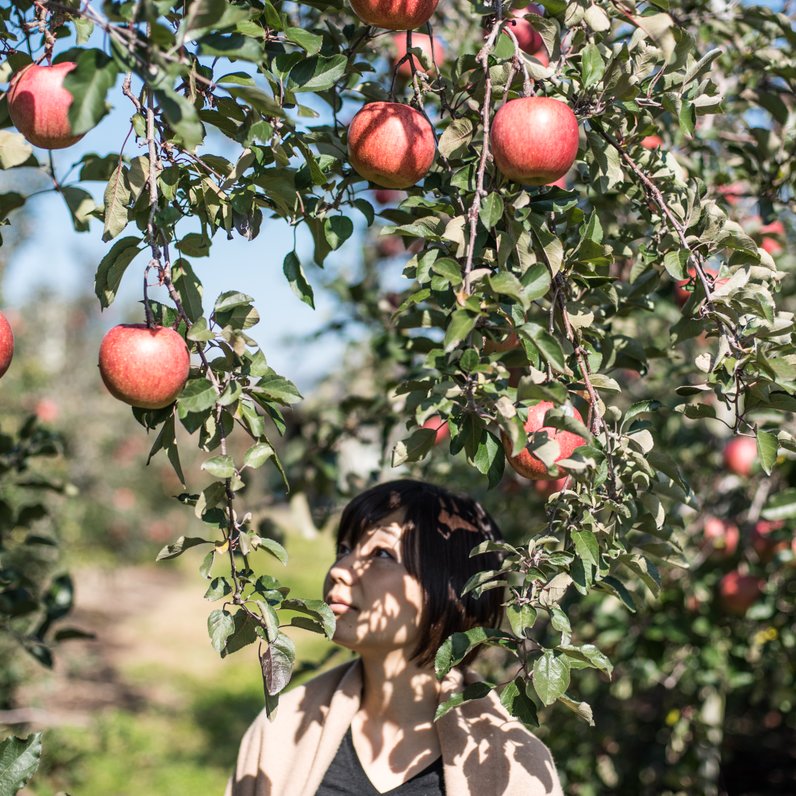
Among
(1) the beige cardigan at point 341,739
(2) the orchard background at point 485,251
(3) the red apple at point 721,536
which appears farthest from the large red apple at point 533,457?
(3) the red apple at point 721,536

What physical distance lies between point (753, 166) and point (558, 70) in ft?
2.54

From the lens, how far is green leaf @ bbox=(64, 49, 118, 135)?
30.5 inches

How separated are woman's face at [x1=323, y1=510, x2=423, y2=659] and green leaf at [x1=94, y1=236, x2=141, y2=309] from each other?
557 millimetres

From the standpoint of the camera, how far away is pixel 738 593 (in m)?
2.38

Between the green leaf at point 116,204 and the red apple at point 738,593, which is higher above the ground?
the red apple at point 738,593

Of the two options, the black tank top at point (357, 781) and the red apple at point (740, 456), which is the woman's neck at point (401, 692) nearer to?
the black tank top at point (357, 781)

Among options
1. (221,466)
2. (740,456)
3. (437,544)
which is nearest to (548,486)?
(437,544)

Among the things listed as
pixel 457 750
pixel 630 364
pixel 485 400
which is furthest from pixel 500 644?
pixel 630 364

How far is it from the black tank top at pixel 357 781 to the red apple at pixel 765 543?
1308 millimetres

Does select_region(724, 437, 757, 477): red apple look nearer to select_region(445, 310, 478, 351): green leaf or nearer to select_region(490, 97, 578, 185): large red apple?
select_region(490, 97, 578, 185): large red apple

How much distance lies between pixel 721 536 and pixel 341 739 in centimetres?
154

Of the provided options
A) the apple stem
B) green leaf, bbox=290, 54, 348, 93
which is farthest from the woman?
green leaf, bbox=290, 54, 348, 93

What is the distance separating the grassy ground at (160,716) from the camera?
4730 millimetres

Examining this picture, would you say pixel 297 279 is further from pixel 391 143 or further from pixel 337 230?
pixel 391 143
